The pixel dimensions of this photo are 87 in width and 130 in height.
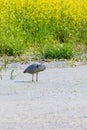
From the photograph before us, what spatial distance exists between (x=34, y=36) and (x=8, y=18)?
855mm

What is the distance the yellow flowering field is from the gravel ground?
3487mm

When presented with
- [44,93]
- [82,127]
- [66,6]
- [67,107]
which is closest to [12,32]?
[66,6]

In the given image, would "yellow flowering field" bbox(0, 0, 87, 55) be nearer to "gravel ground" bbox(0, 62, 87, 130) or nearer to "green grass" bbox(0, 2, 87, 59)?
"green grass" bbox(0, 2, 87, 59)

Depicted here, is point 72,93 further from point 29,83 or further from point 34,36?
point 34,36

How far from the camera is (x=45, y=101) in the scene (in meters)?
8.22

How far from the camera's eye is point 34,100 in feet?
27.5

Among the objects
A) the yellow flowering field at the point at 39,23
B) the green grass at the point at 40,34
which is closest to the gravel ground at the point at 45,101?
the green grass at the point at 40,34

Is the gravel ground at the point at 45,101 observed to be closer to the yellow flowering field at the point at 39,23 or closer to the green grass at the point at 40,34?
the green grass at the point at 40,34

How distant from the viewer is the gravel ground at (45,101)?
6746 millimetres

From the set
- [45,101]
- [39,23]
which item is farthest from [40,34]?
[45,101]

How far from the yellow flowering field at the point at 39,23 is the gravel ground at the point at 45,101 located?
11.4 feet

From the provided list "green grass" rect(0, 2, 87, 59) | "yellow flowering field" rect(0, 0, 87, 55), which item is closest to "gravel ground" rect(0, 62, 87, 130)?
"green grass" rect(0, 2, 87, 59)

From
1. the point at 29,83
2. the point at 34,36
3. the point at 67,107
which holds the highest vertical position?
the point at 67,107

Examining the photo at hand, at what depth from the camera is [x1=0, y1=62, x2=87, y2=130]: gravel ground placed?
266 inches
